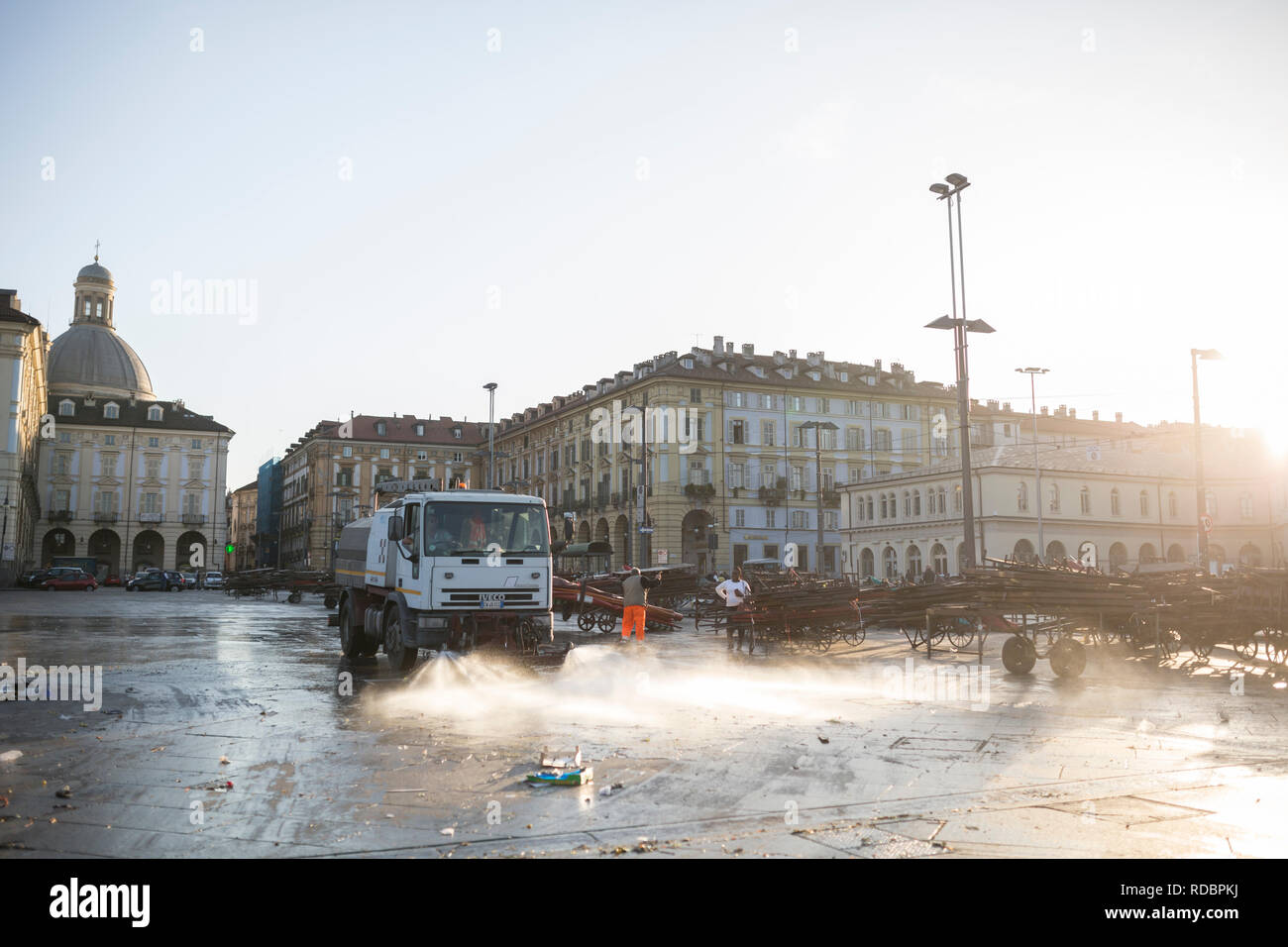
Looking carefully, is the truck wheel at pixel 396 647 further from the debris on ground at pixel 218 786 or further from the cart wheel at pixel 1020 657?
the cart wheel at pixel 1020 657

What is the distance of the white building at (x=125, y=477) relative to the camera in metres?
92.6

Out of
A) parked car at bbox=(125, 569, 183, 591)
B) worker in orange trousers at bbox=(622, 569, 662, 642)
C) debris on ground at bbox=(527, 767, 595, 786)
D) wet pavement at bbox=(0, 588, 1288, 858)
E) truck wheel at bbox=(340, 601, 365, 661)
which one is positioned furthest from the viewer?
parked car at bbox=(125, 569, 183, 591)

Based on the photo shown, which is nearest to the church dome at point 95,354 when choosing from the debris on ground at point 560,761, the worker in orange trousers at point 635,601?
the worker in orange trousers at point 635,601

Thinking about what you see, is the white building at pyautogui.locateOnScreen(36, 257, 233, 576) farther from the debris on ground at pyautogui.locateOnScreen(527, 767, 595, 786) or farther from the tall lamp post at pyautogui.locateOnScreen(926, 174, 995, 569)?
the debris on ground at pyautogui.locateOnScreen(527, 767, 595, 786)

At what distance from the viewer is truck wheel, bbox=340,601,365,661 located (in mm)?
17562

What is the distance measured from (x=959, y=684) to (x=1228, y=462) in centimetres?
6802

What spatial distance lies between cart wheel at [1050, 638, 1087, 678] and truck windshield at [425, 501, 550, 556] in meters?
8.07

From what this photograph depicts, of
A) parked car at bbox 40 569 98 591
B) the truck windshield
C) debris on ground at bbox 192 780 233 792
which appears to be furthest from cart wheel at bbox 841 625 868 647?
parked car at bbox 40 569 98 591

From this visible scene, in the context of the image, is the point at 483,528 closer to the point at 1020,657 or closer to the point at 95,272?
the point at 1020,657

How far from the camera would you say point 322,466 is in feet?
350

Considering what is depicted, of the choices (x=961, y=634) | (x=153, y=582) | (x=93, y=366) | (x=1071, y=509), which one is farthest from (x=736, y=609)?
(x=93, y=366)

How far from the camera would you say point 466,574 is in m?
14.4

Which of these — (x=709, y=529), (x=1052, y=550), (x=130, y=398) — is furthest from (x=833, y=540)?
(x=130, y=398)

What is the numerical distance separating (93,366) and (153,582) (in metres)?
49.6
